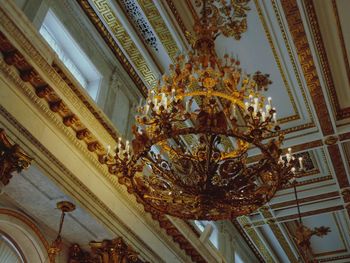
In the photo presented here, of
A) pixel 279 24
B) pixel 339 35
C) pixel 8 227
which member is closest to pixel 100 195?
pixel 8 227

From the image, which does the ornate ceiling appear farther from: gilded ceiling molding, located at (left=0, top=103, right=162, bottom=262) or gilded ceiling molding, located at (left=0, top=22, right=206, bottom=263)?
gilded ceiling molding, located at (left=0, top=103, right=162, bottom=262)

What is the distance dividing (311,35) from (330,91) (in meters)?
1.40

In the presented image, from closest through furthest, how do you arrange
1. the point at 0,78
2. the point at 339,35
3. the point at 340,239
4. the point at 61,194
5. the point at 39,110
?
the point at 0,78 → the point at 39,110 → the point at 61,194 → the point at 339,35 → the point at 340,239

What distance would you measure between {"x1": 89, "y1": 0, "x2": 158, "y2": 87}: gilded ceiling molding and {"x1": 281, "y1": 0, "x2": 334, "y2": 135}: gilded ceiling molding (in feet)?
7.41

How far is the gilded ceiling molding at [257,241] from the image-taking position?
1123cm

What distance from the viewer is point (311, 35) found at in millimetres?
6719

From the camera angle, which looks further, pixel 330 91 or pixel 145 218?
pixel 330 91

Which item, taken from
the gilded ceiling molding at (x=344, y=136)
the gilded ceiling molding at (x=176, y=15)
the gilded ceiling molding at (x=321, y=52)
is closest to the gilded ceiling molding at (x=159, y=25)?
the gilded ceiling molding at (x=176, y=15)

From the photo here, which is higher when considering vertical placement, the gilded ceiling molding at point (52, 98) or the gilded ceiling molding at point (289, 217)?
the gilded ceiling molding at point (289, 217)

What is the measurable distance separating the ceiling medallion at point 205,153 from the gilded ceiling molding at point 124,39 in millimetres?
1862

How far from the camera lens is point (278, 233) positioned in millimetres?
11953

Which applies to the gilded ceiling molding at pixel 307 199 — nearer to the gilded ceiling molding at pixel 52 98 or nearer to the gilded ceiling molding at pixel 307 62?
the gilded ceiling molding at pixel 307 62

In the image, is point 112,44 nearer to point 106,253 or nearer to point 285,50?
point 285,50

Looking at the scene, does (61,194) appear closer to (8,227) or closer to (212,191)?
(8,227)
